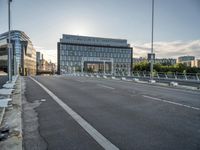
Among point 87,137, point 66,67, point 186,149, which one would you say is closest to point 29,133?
point 87,137

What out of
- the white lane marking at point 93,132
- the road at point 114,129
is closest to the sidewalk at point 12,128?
the road at point 114,129

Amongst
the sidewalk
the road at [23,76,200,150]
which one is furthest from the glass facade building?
the road at [23,76,200,150]

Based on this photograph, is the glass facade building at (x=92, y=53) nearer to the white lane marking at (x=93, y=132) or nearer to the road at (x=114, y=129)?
the road at (x=114, y=129)

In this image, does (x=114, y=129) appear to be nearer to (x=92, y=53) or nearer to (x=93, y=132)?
(x=93, y=132)

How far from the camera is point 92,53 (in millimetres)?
157000

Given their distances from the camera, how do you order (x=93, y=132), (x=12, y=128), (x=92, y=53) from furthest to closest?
1. (x=92, y=53)
2. (x=12, y=128)
3. (x=93, y=132)

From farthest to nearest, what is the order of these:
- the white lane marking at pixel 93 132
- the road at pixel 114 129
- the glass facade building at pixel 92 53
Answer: the glass facade building at pixel 92 53
the road at pixel 114 129
the white lane marking at pixel 93 132

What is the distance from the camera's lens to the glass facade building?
480 feet

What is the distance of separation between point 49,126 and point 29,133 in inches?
28.5

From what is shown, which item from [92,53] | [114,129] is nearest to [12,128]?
[114,129]

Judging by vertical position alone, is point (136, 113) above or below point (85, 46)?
below

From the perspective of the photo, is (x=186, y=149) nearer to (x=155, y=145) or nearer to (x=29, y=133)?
(x=155, y=145)

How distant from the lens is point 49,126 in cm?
621

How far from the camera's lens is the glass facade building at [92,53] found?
146375 mm
